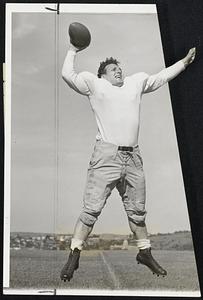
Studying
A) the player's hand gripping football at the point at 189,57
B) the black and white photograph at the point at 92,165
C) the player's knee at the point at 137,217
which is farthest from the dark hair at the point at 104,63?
the player's knee at the point at 137,217

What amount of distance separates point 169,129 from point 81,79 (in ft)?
0.73

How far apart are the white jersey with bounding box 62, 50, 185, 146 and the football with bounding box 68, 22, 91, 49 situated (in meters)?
0.03

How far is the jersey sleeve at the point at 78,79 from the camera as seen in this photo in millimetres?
1176

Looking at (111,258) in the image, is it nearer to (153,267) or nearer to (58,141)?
(153,267)

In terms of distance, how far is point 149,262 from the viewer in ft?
3.75

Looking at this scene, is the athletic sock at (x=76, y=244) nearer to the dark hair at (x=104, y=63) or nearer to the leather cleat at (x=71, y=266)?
the leather cleat at (x=71, y=266)

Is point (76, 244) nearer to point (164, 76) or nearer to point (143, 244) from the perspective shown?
point (143, 244)

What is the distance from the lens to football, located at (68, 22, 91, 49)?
3.94ft

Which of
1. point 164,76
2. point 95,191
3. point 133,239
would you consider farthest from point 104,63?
point 133,239

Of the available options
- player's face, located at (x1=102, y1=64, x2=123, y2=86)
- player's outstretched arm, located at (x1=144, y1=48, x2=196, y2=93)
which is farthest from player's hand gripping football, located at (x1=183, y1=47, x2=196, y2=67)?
player's face, located at (x1=102, y1=64, x2=123, y2=86)

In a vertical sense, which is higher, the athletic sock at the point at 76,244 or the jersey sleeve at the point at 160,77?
the jersey sleeve at the point at 160,77

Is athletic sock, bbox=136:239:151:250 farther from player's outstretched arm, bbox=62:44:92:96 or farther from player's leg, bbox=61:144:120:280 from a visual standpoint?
player's outstretched arm, bbox=62:44:92:96

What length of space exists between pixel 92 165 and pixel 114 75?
205 mm

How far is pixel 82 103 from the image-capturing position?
1178 millimetres
